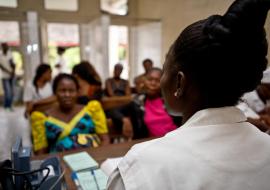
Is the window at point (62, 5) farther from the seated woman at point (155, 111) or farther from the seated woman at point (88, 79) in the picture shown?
the seated woman at point (155, 111)

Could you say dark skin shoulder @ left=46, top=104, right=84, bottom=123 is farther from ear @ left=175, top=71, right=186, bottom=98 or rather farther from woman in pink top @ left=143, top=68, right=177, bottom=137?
ear @ left=175, top=71, right=186, bottom=98

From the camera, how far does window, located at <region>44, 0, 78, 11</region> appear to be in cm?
531

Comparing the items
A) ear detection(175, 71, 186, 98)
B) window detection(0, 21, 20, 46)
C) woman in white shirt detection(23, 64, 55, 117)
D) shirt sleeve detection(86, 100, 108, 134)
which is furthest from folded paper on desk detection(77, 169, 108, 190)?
window detection(0, 21, 20, 46)

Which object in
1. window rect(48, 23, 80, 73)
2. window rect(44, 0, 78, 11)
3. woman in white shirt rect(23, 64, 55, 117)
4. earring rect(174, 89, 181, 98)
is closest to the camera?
earring rect(174, 89, 181, 98)

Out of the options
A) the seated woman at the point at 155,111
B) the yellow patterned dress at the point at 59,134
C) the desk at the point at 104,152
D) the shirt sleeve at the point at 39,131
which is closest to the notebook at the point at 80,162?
the desk at the point at 104,152

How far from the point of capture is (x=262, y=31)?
50 cm

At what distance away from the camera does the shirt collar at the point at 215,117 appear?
0.51 m

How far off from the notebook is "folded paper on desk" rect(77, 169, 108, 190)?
3 cm

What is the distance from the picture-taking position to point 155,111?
180cm

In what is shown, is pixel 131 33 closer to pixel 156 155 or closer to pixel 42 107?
pixel 42 107

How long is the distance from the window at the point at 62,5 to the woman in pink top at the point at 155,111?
13.7 ft

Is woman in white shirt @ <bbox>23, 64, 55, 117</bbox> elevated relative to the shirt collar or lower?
lower

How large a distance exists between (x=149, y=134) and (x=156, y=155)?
137cm

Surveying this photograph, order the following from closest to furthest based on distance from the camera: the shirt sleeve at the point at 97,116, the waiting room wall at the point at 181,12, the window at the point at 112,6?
the waiting room wall at the point at 181,12 → the shirt sleeve at the point at 97,116 → the window at the point at 112,6
